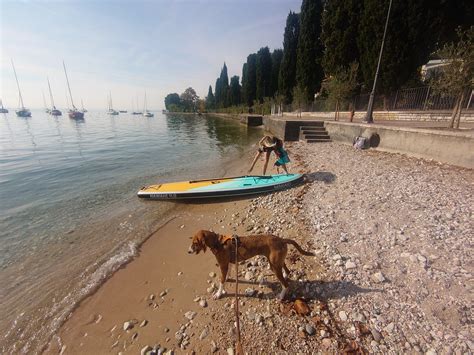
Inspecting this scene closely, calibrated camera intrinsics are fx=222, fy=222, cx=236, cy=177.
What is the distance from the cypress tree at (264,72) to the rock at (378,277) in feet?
186

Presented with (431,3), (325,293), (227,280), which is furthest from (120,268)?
(431,3)

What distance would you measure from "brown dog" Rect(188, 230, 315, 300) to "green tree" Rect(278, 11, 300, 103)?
41.1m

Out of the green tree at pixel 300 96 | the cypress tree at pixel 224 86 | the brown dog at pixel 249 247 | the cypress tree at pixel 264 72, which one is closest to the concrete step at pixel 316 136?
the brown dog at pixel 249 247

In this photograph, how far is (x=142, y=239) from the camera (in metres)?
6.75

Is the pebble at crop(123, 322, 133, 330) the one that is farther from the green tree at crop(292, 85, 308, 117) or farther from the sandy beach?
the green tree at crop(292, 85, 308, 117)

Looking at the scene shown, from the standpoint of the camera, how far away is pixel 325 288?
3.85 metres

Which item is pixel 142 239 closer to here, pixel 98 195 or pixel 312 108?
pixel 98 195

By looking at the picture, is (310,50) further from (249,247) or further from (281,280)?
(281,280)

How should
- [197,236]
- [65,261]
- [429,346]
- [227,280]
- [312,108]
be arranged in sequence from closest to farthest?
1. [429,346]
2. [197,236]
3. [227,280]
4. [65,261]
5. [312,108]

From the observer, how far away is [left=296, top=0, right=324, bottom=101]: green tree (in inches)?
1158

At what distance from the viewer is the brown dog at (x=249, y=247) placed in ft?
12.0

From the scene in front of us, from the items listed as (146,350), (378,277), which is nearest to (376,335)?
(378,277)

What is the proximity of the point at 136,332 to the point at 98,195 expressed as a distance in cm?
842

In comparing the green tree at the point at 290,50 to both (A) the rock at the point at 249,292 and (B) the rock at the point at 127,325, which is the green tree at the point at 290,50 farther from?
(B) the rock at the point at 127,325
